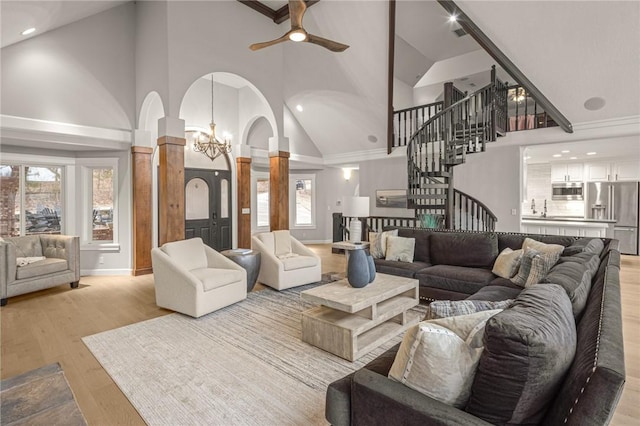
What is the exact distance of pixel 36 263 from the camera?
4523 millimetres

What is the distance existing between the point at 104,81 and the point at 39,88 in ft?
3.04

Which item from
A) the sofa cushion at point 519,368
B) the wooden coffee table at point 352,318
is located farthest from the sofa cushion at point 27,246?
the sofa cushion at point 519,368

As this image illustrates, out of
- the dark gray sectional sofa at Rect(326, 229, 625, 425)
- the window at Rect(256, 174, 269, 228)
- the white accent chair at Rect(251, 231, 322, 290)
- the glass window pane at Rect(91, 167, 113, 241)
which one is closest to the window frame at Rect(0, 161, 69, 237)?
the glass window pane at Rect(91, 167, 113, 241)

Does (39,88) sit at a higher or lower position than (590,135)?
higher

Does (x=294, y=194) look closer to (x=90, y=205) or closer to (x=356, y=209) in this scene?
(x=356, y=209)

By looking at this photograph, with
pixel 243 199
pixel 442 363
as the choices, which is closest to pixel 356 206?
pixel 243 199

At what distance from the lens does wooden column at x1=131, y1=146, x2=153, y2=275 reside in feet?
19.1

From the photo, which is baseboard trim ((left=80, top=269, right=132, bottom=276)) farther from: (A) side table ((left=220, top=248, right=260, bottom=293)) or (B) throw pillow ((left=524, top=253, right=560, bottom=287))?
(B) throw pillow ((left=524, top=253, right=560, bottom=287))

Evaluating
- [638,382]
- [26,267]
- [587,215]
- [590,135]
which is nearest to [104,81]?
[26,267]

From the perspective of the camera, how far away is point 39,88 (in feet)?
15.8

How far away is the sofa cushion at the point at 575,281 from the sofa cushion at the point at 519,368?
0.59 m

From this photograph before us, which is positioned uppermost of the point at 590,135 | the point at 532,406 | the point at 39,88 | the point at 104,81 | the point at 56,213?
the point at 104,81

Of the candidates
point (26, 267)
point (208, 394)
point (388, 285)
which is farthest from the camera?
point (26, 267)

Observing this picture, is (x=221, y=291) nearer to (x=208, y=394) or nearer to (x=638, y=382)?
(x=208, y=394)
